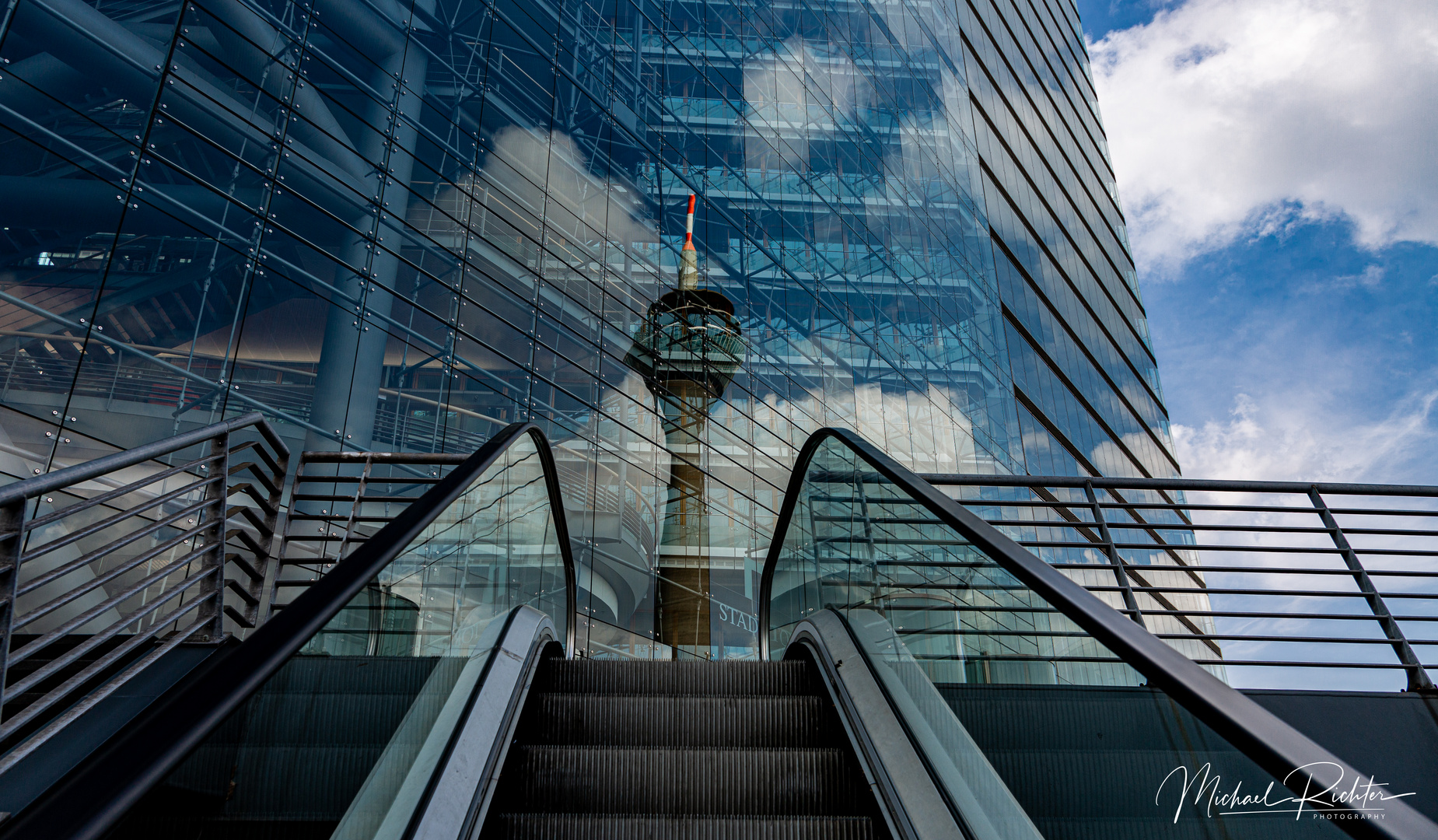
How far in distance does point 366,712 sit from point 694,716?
1.60 m

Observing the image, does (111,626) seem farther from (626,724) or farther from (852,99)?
(852,99)

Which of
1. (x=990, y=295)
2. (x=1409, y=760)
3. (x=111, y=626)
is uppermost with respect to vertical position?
(x=990, y=295)

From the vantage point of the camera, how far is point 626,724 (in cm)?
314

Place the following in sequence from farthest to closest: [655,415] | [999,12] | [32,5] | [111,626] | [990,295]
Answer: [999,12]
[990,295]
[655,415]
[32,5]
[111,626]

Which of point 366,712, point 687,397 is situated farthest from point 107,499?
point 687,397

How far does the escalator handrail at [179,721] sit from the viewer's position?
3.11ft

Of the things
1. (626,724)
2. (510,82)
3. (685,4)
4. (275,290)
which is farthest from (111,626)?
(685,4)

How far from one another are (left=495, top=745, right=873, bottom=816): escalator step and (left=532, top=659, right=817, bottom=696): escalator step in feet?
2.50

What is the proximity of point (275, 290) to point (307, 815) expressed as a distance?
23.4 ft

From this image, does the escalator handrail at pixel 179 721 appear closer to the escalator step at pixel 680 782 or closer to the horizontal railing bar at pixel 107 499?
the horizontal railing bar at pixel 107 499

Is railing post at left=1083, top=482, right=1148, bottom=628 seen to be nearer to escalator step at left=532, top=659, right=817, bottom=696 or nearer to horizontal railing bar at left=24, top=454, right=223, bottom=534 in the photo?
escalator step at left=532, top=659, right=817, bottom=696

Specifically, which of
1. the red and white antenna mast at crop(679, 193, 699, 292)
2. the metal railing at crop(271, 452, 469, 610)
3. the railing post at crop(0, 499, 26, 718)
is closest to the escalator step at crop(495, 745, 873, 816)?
the railing post at crop(0, 499, 26, 718)

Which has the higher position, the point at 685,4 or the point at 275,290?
the point at 685,4

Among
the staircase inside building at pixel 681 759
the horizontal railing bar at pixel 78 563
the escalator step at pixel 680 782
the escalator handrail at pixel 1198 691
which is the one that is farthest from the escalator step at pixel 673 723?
the horizontal railing bar at pixel 78 563
